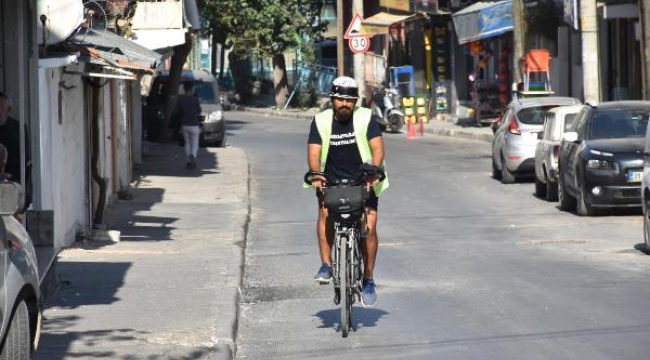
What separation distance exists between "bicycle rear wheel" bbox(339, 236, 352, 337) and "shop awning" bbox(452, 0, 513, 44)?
30951mm

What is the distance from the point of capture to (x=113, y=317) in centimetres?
1079

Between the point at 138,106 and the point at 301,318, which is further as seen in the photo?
the point at 138,106

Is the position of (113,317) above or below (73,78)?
below

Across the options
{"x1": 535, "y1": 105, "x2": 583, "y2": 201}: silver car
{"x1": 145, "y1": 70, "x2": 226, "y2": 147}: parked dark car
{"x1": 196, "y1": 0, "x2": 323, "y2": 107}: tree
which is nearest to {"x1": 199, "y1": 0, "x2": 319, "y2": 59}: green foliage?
{"x1": 196, "y1": 0, "x2": 323, "y2": 107}: tree

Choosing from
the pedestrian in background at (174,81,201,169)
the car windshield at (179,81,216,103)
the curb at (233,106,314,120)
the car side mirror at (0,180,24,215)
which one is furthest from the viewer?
the curb at (233,106,314,120)

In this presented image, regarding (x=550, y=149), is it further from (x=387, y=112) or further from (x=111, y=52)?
(x=387, y=112)

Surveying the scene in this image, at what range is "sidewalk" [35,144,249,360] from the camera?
9625mm

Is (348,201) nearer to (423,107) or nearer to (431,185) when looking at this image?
(431,185)

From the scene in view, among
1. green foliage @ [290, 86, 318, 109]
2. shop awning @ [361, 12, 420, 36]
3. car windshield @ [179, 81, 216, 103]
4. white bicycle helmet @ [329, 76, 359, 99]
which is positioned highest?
shop awning @ [361, 12, 420, 36]

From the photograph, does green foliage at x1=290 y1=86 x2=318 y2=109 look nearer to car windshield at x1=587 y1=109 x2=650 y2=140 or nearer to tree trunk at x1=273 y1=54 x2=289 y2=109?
tree trunk at x1=273 y1=54 x2=289 y2=109

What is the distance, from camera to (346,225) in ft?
34.2

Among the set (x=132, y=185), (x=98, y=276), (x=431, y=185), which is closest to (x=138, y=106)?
(x=132, y=185)

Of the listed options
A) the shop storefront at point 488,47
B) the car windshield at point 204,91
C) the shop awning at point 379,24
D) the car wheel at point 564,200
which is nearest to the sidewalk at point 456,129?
the shop storefront at point 488,47

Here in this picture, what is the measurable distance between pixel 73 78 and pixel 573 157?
23.3 ft
